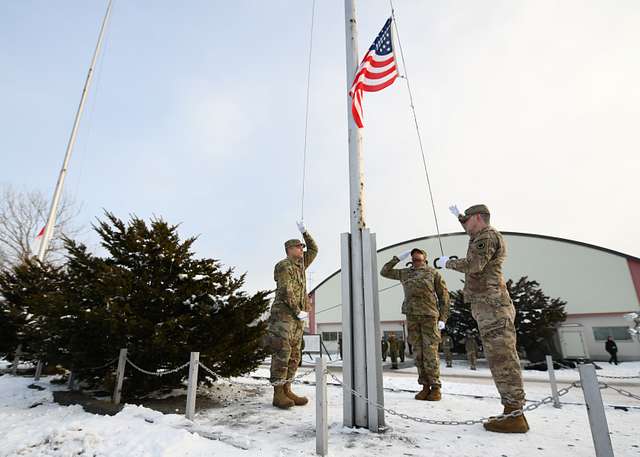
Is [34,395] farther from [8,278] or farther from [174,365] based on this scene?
[8,278]

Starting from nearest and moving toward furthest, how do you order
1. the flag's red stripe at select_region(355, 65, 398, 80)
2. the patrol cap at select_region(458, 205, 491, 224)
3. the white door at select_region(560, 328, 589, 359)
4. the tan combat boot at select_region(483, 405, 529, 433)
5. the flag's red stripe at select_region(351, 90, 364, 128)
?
the tan combat boot at select_region(483, 405, 529, 433), the patrol cap at select_region(458, 205, 491, 224), the flag's red stripe at select_region(351, 90, 364, 128), the flag's red stripe at select_region(355, 65, 398, 80), the white door at select_region(560, 328, 589, 359)

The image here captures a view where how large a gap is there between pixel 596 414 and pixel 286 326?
333 cm

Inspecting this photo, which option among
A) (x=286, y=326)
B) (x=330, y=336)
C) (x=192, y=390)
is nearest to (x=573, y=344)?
(x=330, y=336)

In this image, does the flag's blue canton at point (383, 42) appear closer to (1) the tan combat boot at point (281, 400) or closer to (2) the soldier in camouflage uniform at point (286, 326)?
(2) the soldier in camouflage uniform at point (286, 326)

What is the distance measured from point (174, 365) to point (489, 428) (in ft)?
13.3

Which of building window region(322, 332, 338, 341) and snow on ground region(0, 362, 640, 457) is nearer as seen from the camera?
snow on ground region(0, 362, 640, 457)

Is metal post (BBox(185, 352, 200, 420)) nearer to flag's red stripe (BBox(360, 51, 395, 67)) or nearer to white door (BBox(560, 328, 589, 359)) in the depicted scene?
flag's red stripe (BBox(360, 51, 395, 67))

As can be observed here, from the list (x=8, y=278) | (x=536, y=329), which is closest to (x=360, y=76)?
(x=8, y=278)

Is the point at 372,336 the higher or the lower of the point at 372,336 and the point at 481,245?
the lower

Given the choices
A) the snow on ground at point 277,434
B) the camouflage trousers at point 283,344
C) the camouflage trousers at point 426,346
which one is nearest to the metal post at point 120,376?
the snow on ground at point 277,434

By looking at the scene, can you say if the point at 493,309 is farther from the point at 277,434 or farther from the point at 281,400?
the point at 281,400

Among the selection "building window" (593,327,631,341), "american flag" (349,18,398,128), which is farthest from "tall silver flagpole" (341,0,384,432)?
"building window" (593,327,631,341)

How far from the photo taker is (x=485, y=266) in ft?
11.9

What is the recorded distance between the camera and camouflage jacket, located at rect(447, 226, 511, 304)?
357 cm
